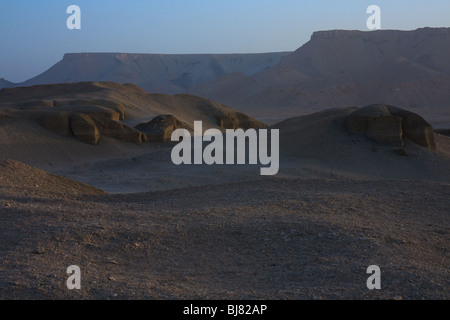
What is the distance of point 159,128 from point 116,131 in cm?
176

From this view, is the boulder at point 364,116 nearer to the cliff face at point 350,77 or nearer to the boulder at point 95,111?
the boulder at point 95,111

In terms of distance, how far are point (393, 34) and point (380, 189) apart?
7627 centimetres

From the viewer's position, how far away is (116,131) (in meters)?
20.0

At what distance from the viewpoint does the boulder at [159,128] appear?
68.4 ft

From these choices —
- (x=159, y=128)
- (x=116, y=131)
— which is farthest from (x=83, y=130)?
(x=159, y=128)

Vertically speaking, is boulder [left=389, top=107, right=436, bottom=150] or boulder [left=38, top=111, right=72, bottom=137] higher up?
boulder [left=38, top=111, right=72, bottom=137]

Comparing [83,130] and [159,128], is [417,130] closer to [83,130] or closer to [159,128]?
[159,128]

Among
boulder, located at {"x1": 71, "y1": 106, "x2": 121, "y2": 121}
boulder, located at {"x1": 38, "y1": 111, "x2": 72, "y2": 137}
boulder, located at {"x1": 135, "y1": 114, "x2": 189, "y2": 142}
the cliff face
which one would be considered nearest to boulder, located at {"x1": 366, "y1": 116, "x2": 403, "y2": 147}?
boulder, located at {"x1": 135, "y1": 114, "x2": 189, "y2": 142}

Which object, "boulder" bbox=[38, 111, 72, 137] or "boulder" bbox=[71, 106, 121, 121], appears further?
"boulder" bbox=[71, 106, 121, 121]

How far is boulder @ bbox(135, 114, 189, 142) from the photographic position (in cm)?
2084

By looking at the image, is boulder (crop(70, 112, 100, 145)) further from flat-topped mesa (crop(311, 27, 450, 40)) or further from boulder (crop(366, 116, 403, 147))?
flat-topped mesa (crop(311, 27, 450, 40))

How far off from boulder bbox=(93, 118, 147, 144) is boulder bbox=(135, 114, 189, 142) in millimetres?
658
